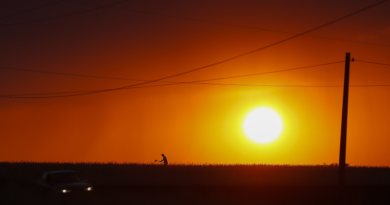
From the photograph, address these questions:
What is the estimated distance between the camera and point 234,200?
24062 millimetres

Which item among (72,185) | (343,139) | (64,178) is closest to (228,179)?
(343,139)

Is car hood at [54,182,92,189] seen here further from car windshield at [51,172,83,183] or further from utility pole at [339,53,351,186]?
→ utility pole at [339,53,351,186]

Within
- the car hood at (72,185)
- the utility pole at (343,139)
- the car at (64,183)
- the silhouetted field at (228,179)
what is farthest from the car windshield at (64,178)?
the utility pole at (343,139)

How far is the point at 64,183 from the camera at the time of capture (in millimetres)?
22891

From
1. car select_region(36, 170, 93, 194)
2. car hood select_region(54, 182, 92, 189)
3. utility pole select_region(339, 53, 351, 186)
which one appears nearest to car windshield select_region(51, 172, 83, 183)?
car select_region(36, 170, 93, 194)

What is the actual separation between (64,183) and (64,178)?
0.69 metres

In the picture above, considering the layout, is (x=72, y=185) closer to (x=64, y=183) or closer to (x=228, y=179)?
(x=64, y=183)

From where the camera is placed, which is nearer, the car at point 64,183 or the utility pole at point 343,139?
the car at point 64,183

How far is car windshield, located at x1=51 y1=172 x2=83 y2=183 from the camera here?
23.3m

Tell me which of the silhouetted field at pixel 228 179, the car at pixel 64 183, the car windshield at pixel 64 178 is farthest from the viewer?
the silhouetted field at pixel 228 179

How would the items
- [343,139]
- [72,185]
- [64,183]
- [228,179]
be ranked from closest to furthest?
[72,185] < [64,183] < [343,139] < [228,179]

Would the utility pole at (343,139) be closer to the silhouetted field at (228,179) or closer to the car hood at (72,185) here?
the silhouetted field at (228,179)

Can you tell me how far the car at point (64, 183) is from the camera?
73.2 feet

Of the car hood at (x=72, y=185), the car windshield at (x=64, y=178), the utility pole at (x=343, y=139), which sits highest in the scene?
→ the utility pole at (x=343, y=139)
